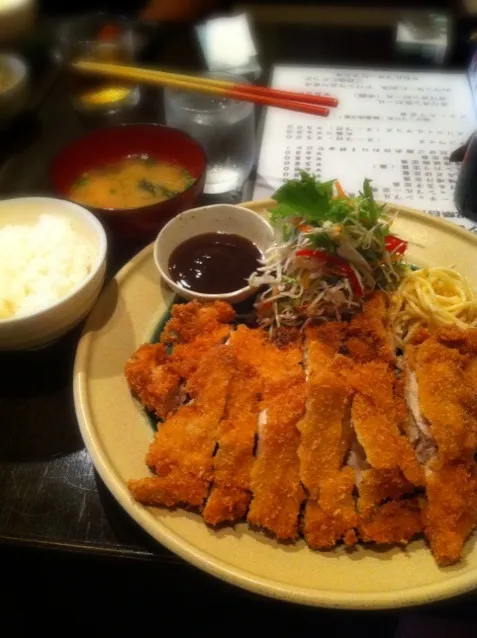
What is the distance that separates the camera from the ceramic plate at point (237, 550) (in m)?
1.38

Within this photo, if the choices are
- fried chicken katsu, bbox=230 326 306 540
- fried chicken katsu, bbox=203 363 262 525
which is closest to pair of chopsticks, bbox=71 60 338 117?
fried chicken katsu, bbox=230 326 306 540

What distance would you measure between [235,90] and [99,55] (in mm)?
937

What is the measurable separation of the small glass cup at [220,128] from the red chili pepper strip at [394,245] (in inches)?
34.9

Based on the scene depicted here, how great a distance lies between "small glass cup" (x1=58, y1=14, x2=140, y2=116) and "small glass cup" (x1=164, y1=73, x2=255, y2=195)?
0.43 meters

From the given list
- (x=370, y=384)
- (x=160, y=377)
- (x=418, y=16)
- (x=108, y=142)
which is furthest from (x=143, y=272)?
(x=418, y=16)

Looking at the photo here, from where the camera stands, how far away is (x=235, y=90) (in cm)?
264

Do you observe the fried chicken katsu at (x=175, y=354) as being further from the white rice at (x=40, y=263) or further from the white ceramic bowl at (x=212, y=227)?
the white rice at (x=40, y=263)

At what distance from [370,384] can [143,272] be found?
959 millimetres

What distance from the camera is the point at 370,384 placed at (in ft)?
5.69

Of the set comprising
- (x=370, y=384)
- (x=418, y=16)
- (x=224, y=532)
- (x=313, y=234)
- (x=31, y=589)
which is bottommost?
(x=31, y=589)

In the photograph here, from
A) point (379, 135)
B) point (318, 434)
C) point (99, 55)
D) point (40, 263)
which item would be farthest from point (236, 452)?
point (99, 55)

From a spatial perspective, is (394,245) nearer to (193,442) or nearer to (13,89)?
(193,442)

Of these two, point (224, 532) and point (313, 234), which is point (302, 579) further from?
point (313, 234)

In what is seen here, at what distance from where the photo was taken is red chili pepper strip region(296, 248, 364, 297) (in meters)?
2.09
